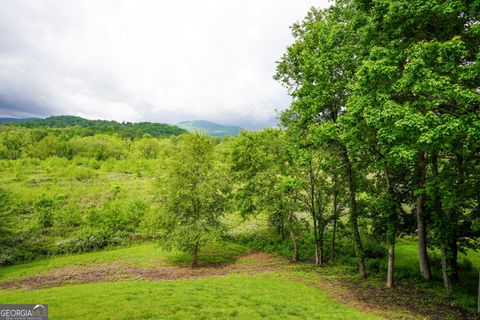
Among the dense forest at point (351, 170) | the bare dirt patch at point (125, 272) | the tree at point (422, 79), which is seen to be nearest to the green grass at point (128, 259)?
the bare dirt patch at point (125, 272)

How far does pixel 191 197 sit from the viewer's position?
26.0m

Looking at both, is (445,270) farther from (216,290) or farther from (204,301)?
(204,301)

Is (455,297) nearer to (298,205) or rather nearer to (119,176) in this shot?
(298,205)

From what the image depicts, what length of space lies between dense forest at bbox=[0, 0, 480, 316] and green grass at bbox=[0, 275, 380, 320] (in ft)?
25.3

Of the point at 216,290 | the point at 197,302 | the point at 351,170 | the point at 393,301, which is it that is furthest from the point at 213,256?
the point at 393,301

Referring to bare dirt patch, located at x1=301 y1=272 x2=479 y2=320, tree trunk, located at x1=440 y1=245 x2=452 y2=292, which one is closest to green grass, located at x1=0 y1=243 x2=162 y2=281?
bare dirt patch, located at x1=301 y1=272 x2=479 y2=320

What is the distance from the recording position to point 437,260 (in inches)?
916

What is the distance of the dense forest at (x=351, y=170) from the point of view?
11742mm

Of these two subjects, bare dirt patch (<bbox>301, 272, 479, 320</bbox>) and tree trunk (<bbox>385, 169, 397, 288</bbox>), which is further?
tree trunk (<bbox>385, 169, 397, 288</bbox>)

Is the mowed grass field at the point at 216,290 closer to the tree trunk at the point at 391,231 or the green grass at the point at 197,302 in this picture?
the green grass at the point at 197,302

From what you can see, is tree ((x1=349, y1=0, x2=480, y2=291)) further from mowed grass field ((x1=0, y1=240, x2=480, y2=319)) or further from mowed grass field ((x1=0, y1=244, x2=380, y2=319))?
mowed grass field ((x1=0, y1=244, x2=380, y2=319))

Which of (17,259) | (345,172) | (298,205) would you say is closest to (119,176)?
(17,259)

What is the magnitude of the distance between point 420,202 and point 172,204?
21.2 m

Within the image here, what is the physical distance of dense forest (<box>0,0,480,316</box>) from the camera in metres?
11.7
